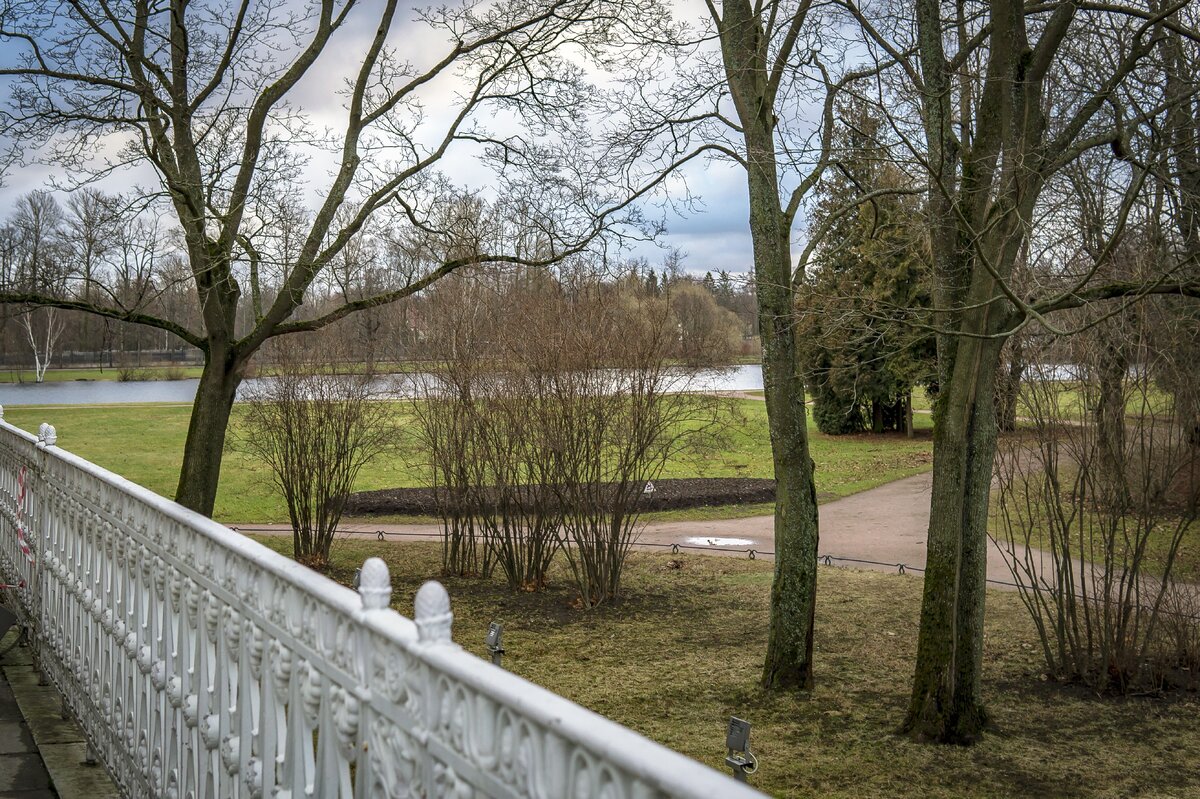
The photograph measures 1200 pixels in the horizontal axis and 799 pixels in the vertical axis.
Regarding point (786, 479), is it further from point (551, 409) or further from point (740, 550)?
point (740, 550)

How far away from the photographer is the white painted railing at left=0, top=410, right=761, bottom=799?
4.96ft

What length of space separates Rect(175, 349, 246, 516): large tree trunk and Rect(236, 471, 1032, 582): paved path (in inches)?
171

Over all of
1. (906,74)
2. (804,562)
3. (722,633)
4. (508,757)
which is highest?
(906,74)

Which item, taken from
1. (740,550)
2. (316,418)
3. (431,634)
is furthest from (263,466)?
(431,634)

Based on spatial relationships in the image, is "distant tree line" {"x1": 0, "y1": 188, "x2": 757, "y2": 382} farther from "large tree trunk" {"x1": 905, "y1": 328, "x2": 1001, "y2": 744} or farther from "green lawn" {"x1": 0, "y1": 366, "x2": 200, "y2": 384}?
"green lawn" {"x1": 0, "y1": 366, "x2": 200, "y2": 384}

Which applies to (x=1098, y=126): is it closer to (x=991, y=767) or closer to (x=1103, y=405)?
(x=1103, y=405)

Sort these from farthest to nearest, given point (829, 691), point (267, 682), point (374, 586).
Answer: point (829, 691)
point (267, 682)
point (374, 586)

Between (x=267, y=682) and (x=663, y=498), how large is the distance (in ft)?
54.0

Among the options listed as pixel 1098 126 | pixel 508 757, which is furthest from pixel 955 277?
pixel 508 757

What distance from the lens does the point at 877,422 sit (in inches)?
1228

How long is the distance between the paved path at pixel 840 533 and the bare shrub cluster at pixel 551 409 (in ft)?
10.4

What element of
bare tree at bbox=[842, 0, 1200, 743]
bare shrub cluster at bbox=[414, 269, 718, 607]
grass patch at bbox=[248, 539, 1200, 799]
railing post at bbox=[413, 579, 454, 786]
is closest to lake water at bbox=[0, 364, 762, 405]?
bare shrub cluster at bbox=[414, 269, 718, 607]

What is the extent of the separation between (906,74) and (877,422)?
24.2 m

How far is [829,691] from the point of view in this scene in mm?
8734
